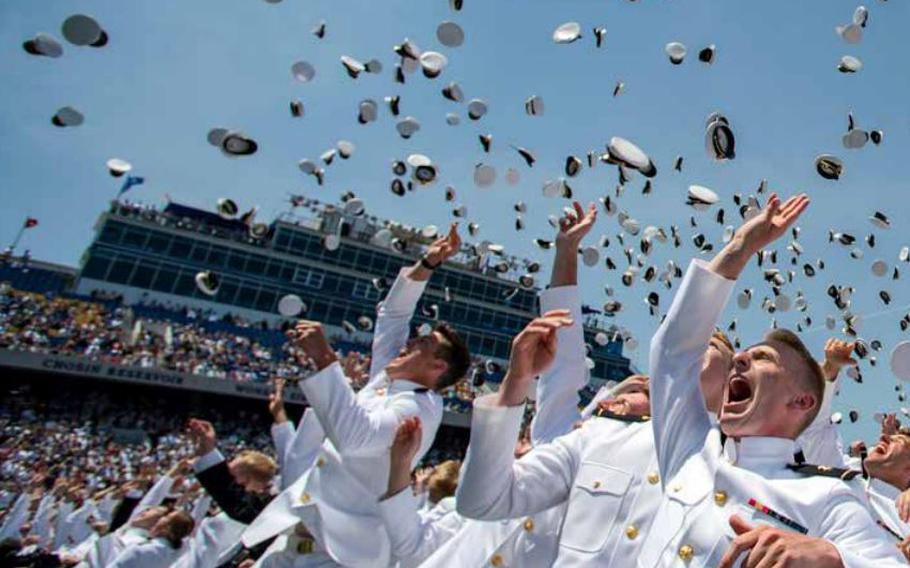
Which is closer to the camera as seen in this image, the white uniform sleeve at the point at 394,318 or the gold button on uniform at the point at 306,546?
the gold button on uniform at the point at 306,546

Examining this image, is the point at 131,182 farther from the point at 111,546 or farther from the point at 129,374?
the point at 111,546

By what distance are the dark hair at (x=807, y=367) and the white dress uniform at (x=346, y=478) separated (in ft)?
7.03

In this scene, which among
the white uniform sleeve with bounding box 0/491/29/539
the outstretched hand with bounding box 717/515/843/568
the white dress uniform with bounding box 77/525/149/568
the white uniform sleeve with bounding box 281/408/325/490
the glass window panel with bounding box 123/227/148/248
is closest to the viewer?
the outstretched hand with bounding box 717/515/843/568

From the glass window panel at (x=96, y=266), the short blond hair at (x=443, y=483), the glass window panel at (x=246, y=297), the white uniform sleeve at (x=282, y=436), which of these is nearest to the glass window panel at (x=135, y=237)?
the glass window panel at (x=96, y=266)

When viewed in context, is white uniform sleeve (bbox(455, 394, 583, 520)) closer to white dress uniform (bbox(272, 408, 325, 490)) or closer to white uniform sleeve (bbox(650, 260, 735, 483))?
white uniform sleeve (bbox(650, 260, 735, 483))

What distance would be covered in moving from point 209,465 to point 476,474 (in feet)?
12.4

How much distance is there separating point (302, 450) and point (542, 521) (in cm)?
311

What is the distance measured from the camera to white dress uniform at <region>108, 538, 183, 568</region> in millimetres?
6504

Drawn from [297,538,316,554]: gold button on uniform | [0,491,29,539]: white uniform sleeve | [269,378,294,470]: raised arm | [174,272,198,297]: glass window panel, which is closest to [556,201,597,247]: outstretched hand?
[297,538,316,554]: gold button on uniform

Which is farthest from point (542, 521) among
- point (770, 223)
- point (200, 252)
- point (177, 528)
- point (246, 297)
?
point (200, 252)

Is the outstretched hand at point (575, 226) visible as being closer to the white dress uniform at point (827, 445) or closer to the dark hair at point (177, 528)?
the white dress uniform at point (827, 445)

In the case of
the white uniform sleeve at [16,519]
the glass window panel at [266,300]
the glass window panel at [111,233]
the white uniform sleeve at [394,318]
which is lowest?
the white uniform sleeve at [16,519]

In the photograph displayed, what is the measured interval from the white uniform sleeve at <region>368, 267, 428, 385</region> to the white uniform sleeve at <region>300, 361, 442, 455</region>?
1.36 m

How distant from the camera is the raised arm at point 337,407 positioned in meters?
3.85
